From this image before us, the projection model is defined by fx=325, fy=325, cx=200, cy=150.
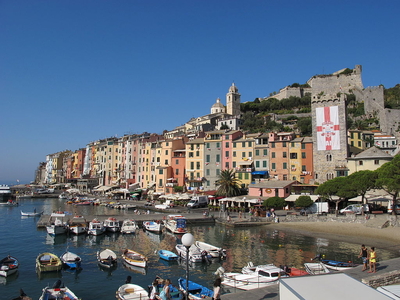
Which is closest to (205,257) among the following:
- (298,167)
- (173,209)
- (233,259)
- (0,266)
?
(233,259)

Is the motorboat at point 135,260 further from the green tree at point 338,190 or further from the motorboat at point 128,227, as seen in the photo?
the green tree at point 338,190

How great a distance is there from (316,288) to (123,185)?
83.5 metres

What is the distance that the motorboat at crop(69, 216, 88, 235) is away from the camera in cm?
3683

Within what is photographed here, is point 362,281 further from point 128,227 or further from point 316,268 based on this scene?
point 128,227

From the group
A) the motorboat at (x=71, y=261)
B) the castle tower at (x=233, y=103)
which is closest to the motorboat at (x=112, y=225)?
the motorboat at (x=71, y=261)

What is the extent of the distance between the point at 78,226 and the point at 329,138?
133 feet

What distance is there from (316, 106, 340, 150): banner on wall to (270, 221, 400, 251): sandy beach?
18031 millimetres

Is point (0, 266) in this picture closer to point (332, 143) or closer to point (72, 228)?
point (72, 228)

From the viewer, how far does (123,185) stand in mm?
87938

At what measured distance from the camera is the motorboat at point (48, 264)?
76.8 feet

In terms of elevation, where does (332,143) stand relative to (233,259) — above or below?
above

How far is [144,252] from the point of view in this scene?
29.3m

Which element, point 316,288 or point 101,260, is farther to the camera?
point 101,260

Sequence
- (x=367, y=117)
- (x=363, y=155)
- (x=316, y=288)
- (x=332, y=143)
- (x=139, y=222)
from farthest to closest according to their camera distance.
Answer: (x=367, y=117) → (x=332, y=143) → (x=363, y=155) → (x=139, y=222) → (x=316, y=288)
